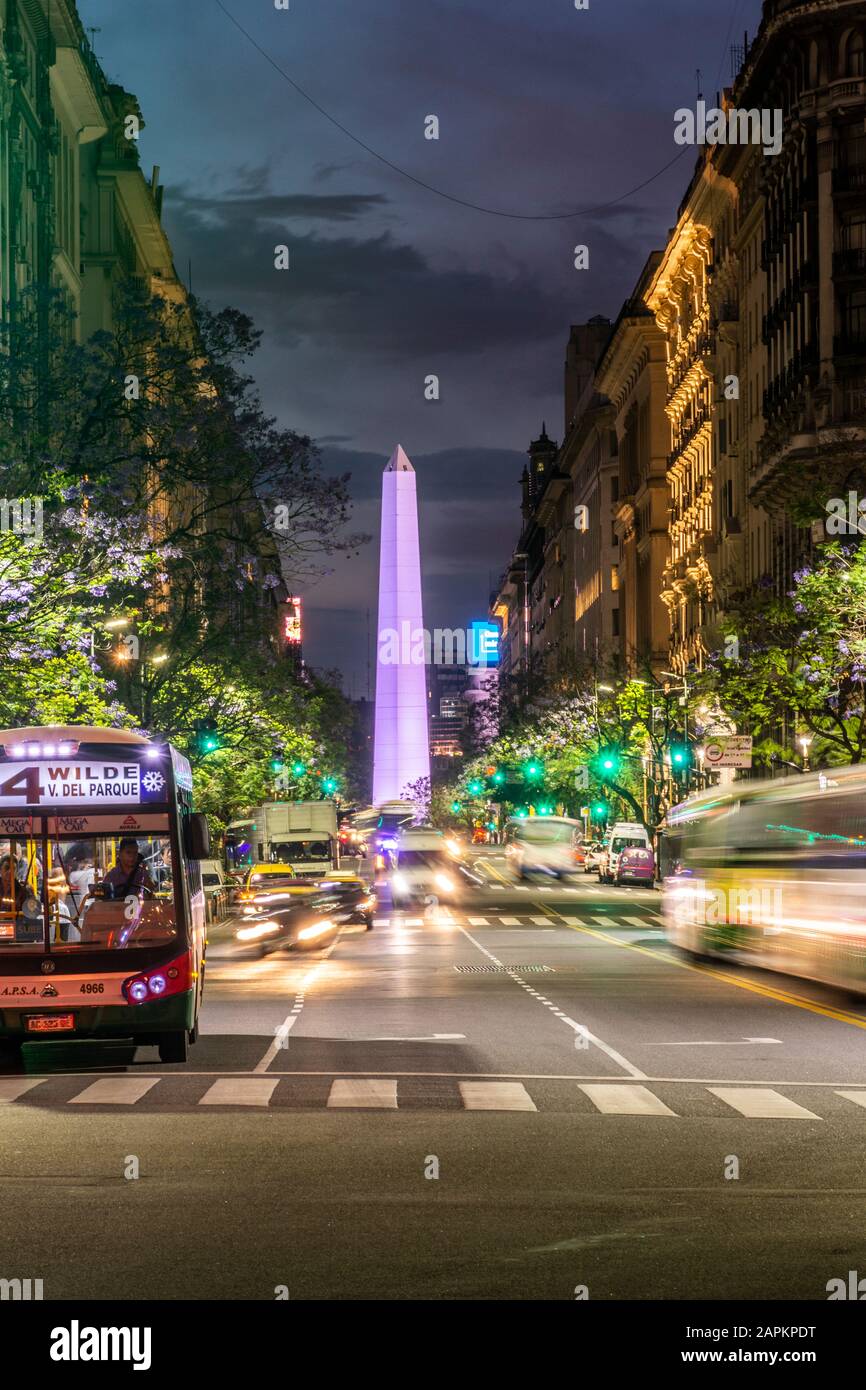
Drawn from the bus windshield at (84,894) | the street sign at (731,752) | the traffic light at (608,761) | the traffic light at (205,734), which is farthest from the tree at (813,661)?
the traffic light at (608,761)

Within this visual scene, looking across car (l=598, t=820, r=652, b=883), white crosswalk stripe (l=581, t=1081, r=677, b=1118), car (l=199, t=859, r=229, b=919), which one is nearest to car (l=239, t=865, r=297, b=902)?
car (l=199, t=859, r=229, b=919)

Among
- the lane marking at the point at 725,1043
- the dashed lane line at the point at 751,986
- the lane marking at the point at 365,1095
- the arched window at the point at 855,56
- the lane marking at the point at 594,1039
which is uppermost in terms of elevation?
the arched window at the point at 855,56

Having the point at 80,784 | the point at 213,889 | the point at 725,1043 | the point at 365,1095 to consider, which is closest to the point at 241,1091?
the point at 365,1095

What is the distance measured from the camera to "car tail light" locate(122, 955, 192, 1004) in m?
19.1

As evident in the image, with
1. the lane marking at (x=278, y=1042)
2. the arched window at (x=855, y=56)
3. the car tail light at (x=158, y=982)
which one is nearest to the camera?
the car tail light at (x=158, y=982)

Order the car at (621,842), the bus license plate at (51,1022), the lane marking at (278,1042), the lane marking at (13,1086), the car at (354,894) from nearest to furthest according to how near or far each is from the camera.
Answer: the lane marking at (13,1086) → the bus license plate at (51,1022) → the lane marking at (278,1042) → the car at (354,894) → the car at (621,842)

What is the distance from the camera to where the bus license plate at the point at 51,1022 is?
18.9 m

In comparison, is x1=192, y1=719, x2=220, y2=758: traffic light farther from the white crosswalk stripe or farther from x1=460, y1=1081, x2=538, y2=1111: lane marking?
the white crosswalk stripe

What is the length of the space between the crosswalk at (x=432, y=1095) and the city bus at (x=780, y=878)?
8.93 m

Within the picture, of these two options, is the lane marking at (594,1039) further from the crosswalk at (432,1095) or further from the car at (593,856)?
the car at (593,856)

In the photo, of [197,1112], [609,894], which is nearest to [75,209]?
[609,894]

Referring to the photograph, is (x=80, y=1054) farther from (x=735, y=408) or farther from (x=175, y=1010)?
(x=735, y=408)

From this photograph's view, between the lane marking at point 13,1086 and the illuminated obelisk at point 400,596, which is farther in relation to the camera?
the illuminated obelisk at point 400,596
